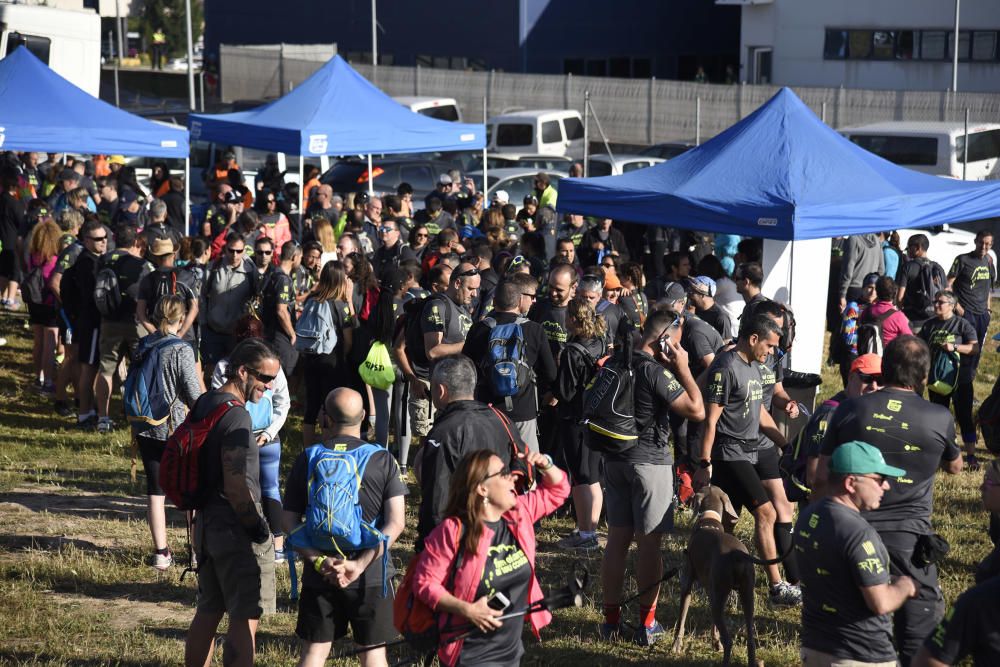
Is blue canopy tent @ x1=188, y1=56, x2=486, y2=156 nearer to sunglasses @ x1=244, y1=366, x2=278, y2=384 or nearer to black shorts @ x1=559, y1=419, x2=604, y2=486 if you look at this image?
black shorts @ x1=559, y1=419, x2=604, y2=486

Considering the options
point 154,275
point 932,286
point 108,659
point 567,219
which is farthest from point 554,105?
point 108,659

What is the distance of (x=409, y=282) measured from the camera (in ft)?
30.5

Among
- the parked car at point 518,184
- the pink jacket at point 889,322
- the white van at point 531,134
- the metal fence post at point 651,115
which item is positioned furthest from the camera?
the metal fence post at point 651,115

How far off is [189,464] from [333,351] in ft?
13.0

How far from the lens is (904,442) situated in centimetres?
530

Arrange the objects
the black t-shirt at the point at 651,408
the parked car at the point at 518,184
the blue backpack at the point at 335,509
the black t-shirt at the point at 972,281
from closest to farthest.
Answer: the blue backpack at the point at 335,509, the black t-shirt at the point at 651,408, the black t-shirt at the point at 972,281, the parked car at the point at 518,184

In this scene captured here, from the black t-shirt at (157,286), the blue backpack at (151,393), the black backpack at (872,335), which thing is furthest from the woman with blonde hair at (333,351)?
the black backpack at (872,335)

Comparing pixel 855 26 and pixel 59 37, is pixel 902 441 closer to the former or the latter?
pixel 59 37

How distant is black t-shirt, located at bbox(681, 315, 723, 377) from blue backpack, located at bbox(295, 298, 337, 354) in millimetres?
2784

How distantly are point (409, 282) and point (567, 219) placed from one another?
4942 mm

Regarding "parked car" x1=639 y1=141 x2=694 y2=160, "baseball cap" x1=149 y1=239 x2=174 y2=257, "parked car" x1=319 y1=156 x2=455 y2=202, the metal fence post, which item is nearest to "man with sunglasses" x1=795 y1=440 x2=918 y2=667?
"baseball cap" x1=149 y1=239 x2=174 y2=257

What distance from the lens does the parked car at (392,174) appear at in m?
20.1

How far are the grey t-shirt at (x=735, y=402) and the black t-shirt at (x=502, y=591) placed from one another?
2.43m

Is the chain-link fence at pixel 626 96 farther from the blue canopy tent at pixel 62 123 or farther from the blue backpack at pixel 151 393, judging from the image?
the blue backpack at pixel 151 393
